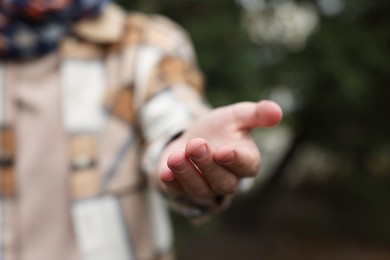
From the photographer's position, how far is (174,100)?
1.15 metres

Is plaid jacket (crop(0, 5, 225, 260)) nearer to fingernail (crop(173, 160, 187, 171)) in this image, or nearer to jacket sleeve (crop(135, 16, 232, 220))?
jacket sleeve (crop(135, 16, 232, 220))

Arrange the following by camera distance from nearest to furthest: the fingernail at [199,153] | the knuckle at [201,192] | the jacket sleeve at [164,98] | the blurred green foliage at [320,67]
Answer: the fingernail at [199,153], the knuckle at [201,192], the jacket sleeve at [164,98], the blurred green foliage at [320,67]

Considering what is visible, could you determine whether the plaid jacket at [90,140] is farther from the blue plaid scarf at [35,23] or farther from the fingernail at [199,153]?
the fingernail at [199,153]

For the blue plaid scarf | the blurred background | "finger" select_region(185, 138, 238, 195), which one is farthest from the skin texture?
the blurred background

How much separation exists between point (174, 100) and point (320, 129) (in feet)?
11.0

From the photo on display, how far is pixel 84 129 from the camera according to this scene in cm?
115

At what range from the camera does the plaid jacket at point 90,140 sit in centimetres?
111

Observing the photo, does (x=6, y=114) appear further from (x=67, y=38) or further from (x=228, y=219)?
(x=228, y=219)

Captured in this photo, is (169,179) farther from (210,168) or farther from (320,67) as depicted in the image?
(320,67)

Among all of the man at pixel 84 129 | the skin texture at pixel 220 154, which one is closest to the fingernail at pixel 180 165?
the skin texture at pixel 220 154

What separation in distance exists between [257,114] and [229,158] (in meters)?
0.10

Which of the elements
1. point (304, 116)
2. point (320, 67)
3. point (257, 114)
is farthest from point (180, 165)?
point (304, 116)

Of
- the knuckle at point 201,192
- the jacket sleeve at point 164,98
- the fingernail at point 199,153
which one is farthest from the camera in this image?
the jacket sleeve at point 164,98

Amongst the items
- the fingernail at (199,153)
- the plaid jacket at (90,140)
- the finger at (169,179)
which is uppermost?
the fingernail at (199,153)
